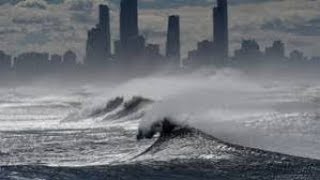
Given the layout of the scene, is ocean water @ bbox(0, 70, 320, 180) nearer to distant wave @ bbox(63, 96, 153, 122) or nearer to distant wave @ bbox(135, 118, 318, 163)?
distant wave @ bbox(135, 118, 318, 163)

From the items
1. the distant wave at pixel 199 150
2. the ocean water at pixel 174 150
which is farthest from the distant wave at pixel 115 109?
the distant wave at pixel 199 150

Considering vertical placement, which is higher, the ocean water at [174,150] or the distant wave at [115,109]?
the distant wave at [115,109]

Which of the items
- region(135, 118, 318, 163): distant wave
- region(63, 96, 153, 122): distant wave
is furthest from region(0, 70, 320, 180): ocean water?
region(63, 96, 153, 122): distant wave

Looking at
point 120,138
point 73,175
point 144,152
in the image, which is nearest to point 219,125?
point 120,138

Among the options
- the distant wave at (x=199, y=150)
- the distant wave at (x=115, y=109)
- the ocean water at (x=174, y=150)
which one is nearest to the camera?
the ocean water at (x=174, y=150)

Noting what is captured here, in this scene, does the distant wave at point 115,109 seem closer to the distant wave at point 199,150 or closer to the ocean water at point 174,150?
the ocean water at point 174,150

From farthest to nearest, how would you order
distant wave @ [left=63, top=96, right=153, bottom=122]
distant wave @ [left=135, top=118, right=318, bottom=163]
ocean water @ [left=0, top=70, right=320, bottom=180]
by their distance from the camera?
distant wave @ [left=63, top=96, right=153, bottom=122]
distant wave @ [left=135, top=118, right=318, bottom=163]
ocean water @ [left=0, top=70, right=320, bottom=180]

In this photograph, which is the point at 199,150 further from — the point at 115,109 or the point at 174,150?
the point at 115,109

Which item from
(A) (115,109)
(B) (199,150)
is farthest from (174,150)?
(A) (115,109)

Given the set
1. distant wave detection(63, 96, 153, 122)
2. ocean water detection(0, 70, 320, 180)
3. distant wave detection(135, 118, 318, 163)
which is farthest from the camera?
distant wave detection(63, 96, 153, 122)

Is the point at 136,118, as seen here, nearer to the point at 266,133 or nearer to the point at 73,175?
the point at 266,133

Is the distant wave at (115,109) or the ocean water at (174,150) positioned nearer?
the ocean water at (174,150)
